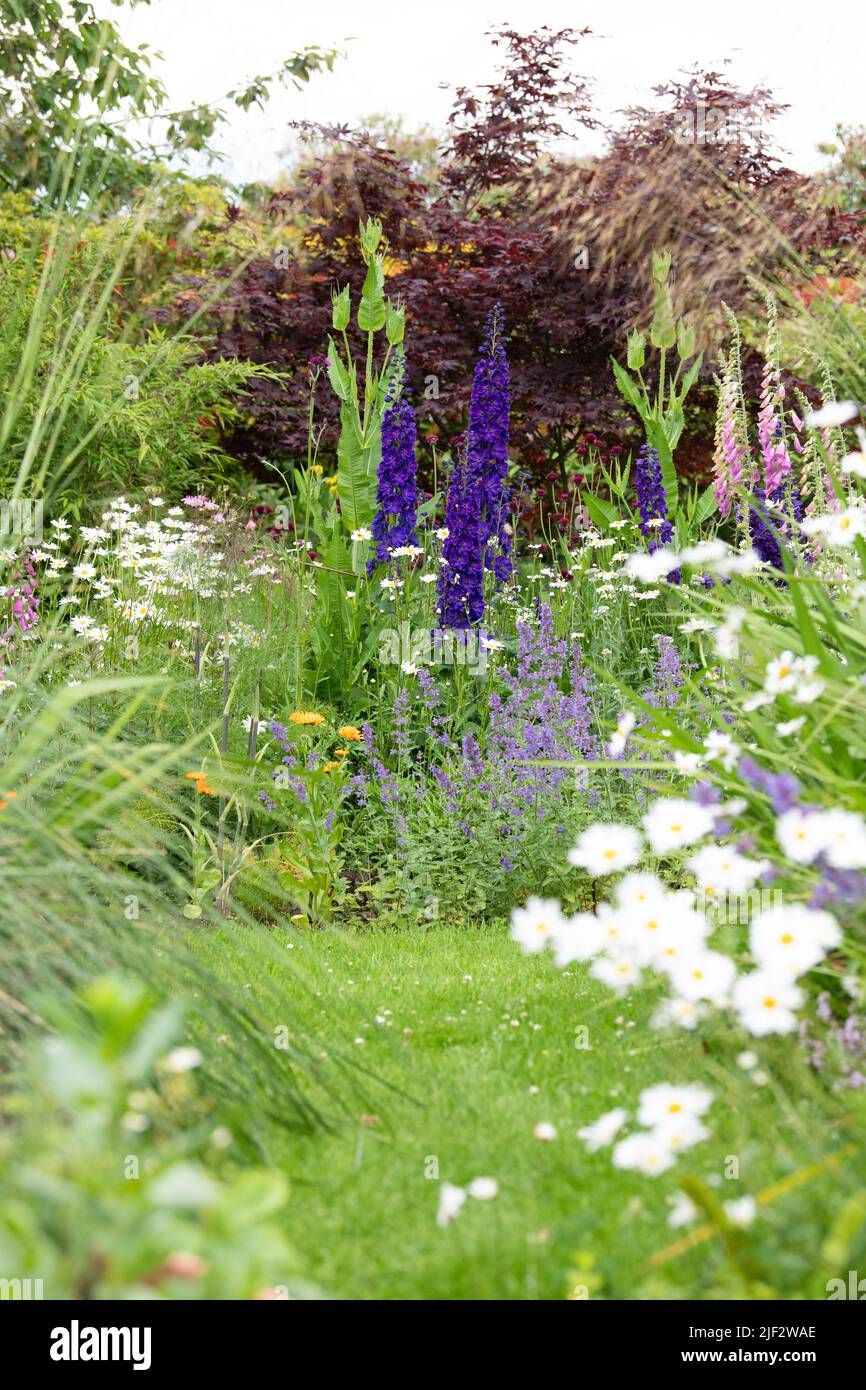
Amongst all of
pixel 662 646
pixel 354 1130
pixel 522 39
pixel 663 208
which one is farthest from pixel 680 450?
pixel 354 1130

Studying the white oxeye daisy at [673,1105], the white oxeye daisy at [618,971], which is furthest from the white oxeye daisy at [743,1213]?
the white oxeye daisy at [618,971]

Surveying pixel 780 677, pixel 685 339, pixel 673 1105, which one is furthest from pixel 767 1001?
pixel 685 339

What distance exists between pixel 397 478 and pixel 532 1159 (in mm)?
3661

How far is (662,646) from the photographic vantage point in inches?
179

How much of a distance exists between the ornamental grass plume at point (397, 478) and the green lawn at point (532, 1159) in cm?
258

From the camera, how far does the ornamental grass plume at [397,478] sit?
210 inches

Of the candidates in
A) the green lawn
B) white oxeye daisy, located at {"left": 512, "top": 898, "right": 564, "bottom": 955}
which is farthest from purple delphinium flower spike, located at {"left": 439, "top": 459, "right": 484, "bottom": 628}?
white oxeye daisy, located at {"left": 512, "top": 898, "right": 564, "bottom": 955}

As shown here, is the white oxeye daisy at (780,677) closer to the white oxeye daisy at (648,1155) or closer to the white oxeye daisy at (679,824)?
the white oxeye daisy at (679,824)

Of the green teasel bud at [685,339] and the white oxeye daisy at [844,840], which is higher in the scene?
the green teasel bud at [685,339]

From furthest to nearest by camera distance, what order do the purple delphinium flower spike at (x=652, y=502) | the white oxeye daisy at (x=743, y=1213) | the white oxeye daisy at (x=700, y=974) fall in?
the purple delphinium flower spike at (x=652, y=502)
the white oxeye daisy at (x=700, y=974)
the white oxeye daisy at (x=743, y=1213)

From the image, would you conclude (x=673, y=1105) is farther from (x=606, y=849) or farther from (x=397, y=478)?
(x=397, y=478)

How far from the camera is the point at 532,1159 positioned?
2213mm

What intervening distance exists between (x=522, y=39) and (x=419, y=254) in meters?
2.17

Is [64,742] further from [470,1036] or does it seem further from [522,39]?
[522,39]
